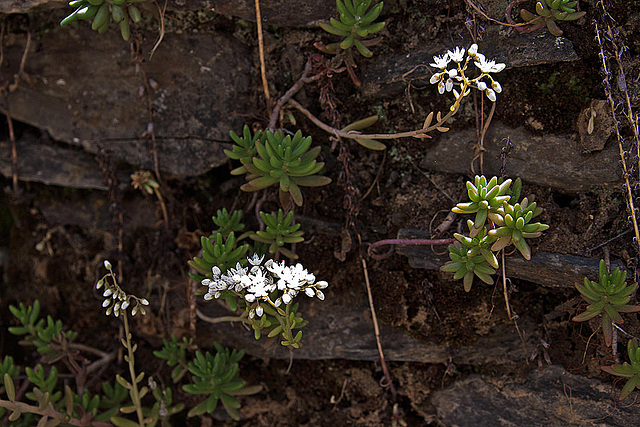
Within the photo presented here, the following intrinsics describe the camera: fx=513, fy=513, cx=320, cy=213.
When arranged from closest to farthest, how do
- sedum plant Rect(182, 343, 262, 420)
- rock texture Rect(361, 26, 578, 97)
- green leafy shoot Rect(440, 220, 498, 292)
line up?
green leafy shoot Rect(440, 220, 498, 292) < rock texture Rect(361, 26, 578, 97) < sedum plant Rect(182, 343, 262, 420)

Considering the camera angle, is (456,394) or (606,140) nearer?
(606,140)

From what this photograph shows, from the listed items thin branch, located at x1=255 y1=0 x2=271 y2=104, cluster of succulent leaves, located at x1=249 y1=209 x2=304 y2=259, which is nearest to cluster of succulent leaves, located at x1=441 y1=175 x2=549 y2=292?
cluster of succulent leaves, located at x1=249 y1=209 x2=304 y2=259

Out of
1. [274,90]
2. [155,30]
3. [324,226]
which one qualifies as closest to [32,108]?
[155,30]

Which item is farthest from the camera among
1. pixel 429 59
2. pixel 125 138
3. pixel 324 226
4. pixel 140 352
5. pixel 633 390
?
pixel 140 352

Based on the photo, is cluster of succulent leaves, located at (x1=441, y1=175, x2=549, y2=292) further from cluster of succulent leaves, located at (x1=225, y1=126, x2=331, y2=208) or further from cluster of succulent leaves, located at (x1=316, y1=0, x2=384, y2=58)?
cluster of succulent leaves, located at (x1=316, y1=0, x2=384, y2=58)

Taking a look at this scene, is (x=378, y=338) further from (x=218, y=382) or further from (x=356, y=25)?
(x=356, y=25)

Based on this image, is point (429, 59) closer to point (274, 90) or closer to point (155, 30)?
point (274, 90)
